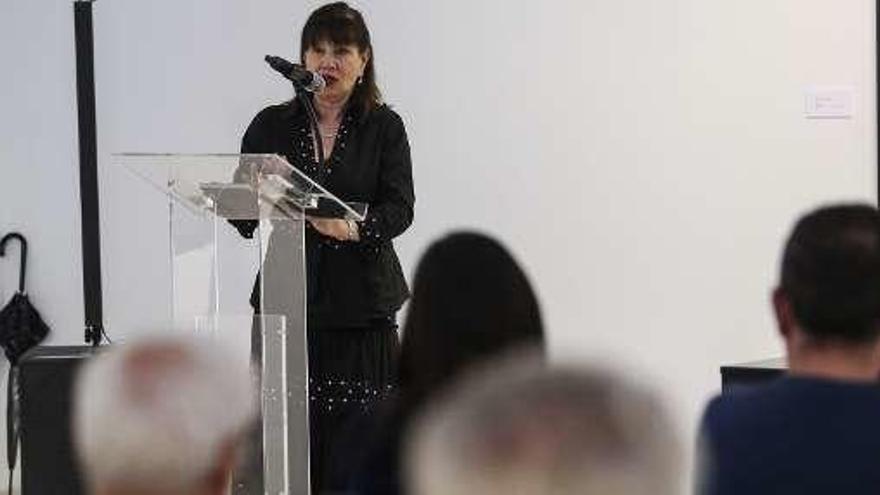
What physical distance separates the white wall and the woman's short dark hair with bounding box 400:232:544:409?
3.04 metres

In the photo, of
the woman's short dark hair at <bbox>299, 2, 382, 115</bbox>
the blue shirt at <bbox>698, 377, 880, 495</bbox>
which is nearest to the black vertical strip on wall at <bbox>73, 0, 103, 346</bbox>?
the woman's short dark hair at <bbox>299, 2, 382, 115</bbox>

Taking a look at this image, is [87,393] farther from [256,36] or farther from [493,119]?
[256,36]

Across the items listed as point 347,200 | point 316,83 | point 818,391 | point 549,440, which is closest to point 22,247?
point 347,200

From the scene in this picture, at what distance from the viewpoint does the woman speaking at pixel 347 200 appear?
368 centimetres

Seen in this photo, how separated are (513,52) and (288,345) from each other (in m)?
2.19

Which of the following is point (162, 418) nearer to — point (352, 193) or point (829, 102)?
point (352, 193)

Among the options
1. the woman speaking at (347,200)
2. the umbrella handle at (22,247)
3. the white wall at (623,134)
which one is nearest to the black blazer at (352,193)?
the woman speaking at (347,200)

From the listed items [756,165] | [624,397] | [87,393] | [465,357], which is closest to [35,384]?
[756,165]

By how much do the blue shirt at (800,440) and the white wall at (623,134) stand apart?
3033 millimetres

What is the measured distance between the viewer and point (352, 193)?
3740 millimetres

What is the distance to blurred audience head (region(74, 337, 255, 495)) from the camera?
129 cm

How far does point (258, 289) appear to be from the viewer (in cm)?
368

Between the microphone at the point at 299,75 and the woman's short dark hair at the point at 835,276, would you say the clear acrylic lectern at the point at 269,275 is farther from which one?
the woman's short dark hair at the point at 835,276

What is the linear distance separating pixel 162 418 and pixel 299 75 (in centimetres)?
225
